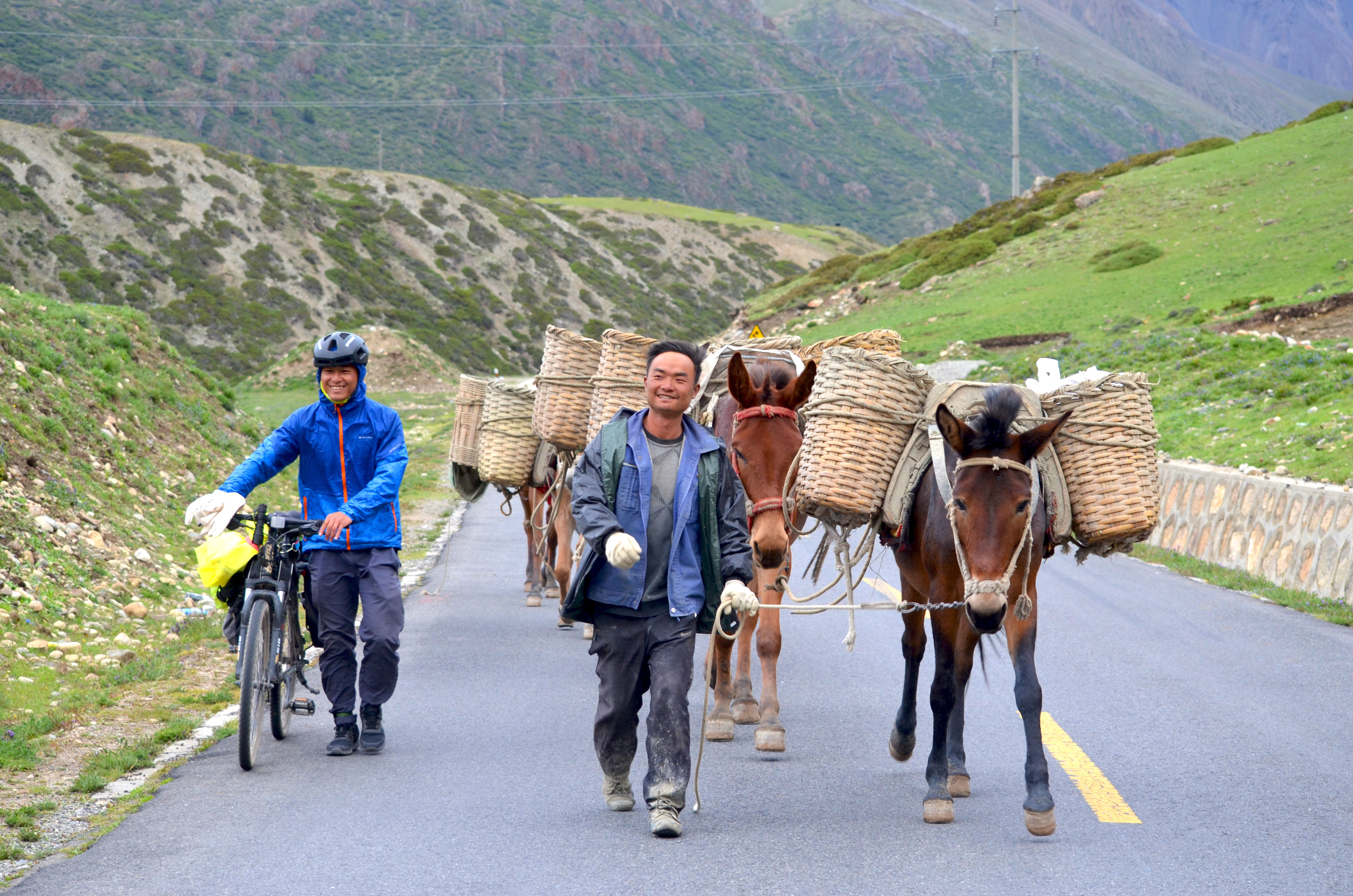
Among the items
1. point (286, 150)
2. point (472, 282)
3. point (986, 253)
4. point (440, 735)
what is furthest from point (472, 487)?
point (286, 150)

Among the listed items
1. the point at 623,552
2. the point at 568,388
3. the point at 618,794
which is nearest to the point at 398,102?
the point at 568,388

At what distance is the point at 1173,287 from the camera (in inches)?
1610

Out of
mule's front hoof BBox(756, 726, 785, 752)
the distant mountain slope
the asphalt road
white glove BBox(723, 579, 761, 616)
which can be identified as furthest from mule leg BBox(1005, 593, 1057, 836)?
the distant mountain slope

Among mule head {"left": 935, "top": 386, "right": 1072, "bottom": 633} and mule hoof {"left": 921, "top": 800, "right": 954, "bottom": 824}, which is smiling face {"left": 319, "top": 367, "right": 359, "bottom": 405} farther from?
mule hoof {"left": 921, "top": 800, "right": 954, "bottom": 824}

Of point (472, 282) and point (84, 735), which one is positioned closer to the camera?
point (84, 735)

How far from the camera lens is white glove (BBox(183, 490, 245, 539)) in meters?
7.17

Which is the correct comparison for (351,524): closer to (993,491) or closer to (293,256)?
(993,491)

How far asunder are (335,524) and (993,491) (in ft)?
11.4

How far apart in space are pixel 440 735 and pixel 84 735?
2122 millimetres

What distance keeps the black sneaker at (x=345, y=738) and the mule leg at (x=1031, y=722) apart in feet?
12.2

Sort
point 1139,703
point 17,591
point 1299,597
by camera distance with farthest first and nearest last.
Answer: point 1299,597 < point 17,591 < point 1139,703

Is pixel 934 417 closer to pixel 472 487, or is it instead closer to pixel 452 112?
pixel 472 487

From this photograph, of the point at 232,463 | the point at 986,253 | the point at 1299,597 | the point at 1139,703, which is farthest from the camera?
the point at 986,253

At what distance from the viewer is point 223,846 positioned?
5941 mm
